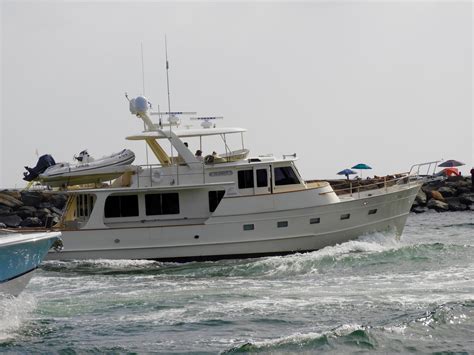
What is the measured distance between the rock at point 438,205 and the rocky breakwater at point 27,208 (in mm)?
17785

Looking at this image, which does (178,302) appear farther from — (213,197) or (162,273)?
(213,197)

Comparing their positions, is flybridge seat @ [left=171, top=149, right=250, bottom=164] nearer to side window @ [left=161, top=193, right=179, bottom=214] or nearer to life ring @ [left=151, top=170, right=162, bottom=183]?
life ring @ [left=151, top=170, right=162, bottom=183]

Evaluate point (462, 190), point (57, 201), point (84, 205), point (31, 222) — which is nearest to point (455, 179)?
point (462, 190)

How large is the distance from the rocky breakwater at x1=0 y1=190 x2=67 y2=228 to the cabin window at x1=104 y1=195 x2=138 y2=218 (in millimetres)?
15035

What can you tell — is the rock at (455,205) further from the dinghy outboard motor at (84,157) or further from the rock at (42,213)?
the dinghy outboard motor at (84,157)

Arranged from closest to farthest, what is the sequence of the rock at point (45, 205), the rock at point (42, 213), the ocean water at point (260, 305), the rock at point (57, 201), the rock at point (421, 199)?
the ocean water at point (260, 305)
the rock at point (42, 213)
the rock at point (45, 205)
the rock at point (57, 201)
the rock at point (421, 199)

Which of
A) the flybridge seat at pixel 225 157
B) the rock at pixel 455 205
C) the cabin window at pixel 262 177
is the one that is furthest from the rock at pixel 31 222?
the rock at pixel 455 205

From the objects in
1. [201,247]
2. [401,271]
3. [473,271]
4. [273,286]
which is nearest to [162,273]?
[201,247]

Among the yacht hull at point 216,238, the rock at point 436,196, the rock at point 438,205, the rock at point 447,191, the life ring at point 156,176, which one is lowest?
the yacht hull at point 216,238

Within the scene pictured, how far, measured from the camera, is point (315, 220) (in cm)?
2061

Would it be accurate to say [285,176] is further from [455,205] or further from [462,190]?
[462,190]

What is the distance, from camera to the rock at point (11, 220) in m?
35.6

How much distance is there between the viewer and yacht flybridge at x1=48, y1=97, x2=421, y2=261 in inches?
803

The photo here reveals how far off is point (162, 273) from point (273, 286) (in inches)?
142
